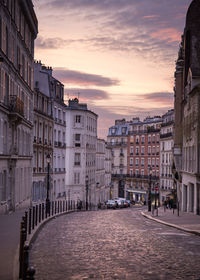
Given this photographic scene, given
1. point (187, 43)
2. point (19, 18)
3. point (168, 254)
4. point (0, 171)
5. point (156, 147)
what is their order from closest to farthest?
point (168, 254) → point (0, 171) → point (19, 18) → point (187, 43) → point (156, 147)

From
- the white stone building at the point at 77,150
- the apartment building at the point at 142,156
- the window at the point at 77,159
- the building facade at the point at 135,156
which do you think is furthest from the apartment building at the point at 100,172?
the window at the point at 77,159

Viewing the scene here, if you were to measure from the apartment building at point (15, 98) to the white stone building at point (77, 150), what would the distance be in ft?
112

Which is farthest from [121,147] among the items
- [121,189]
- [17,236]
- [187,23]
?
[17,236]

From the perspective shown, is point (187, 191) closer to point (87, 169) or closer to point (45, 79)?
point (45, 79)

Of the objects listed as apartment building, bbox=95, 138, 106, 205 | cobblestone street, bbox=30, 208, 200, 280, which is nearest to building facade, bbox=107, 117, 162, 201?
apartment building, bbox=95, 138, 106, 205

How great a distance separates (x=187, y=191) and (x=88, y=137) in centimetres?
4029

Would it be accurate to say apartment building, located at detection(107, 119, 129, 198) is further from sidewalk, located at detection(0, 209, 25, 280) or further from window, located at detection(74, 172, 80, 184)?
sidewalk, located at detection(0, 209, 25, 280)

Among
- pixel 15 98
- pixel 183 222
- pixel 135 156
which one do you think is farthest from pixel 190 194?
pixel 135 156

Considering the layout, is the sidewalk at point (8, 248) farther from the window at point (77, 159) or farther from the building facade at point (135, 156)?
the building facade at point (135, 156)

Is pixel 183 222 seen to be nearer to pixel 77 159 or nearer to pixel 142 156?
pixel 77 159

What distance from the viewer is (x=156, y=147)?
104500 millimetres

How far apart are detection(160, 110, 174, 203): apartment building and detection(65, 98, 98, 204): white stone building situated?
17403mm

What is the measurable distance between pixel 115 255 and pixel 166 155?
265 ft

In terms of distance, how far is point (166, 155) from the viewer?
306 ft
